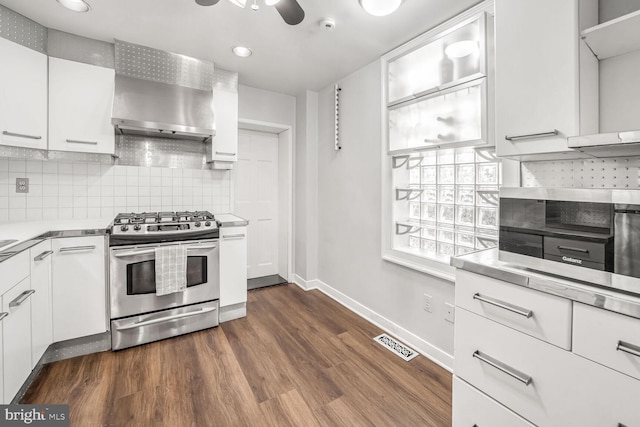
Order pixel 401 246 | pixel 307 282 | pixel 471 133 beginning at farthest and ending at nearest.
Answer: pixel 307 282, pixel 401 246, pixel 471 133

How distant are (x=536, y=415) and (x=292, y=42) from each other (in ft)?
9.07

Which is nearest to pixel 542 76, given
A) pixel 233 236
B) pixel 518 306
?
pixel 518 306

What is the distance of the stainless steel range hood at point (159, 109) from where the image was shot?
239cm

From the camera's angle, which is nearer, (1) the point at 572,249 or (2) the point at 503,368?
(1) the point at 572,249

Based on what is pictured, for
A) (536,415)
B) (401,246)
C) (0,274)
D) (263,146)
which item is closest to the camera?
(536,415)

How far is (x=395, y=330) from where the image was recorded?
2.46m

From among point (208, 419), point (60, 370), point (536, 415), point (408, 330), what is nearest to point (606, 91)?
point (536, 415)

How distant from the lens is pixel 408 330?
2.35m

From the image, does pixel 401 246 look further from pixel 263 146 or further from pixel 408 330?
pixel 263 146

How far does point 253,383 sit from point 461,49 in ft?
8.48

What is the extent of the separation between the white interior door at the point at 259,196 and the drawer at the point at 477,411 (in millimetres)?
2949

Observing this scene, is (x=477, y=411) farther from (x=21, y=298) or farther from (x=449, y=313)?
(x=21, y=298)

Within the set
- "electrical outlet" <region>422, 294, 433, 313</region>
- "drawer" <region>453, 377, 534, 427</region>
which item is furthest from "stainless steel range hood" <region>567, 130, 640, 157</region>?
"electrical outlet" <region>422, 294, 433, 313</region>

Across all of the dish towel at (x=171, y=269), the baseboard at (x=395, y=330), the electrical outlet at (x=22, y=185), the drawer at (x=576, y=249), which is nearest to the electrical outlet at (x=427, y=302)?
the baseboard at (x=395, y=330)
